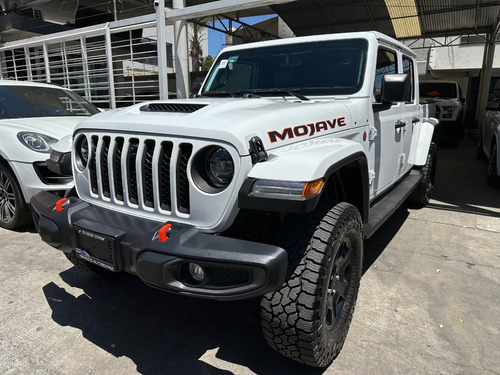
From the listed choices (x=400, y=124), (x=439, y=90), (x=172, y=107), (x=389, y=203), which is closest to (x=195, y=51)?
(x=439, y=90)

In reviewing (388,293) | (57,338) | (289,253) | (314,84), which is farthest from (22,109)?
(388,293)

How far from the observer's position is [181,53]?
7.77 meters

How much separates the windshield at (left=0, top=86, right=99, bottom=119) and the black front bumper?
133 inches

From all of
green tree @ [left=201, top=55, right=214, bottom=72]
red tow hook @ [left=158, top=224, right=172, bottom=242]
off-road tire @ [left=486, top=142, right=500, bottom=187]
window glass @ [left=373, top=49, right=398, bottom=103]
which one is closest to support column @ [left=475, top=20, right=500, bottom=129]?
off-road tire @ [left=486, top=142, right=500, bottom=187]

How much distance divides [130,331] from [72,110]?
148 inches

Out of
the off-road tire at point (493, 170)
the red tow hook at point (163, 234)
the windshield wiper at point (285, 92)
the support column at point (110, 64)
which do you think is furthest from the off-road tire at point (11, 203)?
the off-road tire at point (493, 170)

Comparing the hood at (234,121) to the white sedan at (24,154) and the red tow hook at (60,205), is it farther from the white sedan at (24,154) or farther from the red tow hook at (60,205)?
the white sedan at (24,154)

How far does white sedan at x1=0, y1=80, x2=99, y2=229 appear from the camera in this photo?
391cm

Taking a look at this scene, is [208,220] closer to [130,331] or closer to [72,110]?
[130,331]

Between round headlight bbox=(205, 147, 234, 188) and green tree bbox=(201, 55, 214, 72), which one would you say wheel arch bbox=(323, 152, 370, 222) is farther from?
green tree bbox=(201, 55, 214, 72)

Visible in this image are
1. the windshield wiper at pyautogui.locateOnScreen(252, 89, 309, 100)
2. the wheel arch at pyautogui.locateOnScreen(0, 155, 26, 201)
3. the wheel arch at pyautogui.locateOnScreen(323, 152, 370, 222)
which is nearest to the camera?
the wheel arch at pyautogui.locateOnScreen(323, 152, 370, 222)

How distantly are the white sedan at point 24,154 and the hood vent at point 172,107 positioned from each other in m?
1.93

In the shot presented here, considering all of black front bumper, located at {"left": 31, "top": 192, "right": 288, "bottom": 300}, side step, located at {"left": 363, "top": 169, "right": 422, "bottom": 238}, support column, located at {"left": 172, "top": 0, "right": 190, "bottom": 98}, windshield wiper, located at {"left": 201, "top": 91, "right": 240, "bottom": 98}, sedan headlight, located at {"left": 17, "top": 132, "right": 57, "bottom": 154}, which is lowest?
side step, located at {"left": 363, "top": 169, "right": 422, "bottom": 238}

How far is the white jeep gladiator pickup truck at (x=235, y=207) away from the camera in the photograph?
5.89ft
